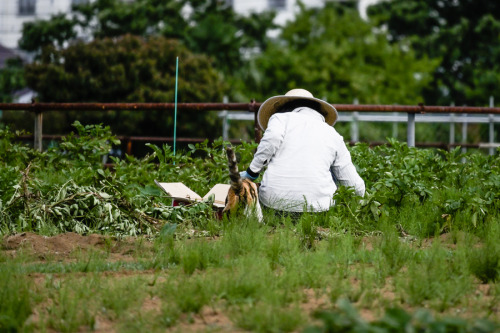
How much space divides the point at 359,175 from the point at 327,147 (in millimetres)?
848

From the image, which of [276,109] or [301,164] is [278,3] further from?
[301,164]

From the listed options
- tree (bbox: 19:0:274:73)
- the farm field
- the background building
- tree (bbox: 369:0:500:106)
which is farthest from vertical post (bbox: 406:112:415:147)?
the background building

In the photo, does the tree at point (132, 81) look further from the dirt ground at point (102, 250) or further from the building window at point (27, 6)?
the building window at point (27, 6)

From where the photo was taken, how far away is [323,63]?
25.3m

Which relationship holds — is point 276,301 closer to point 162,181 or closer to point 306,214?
point 306,214

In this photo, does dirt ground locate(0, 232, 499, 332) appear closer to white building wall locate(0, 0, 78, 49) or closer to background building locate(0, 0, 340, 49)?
background building locate(0, 0, 340, 49)

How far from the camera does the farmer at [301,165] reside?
259 inches

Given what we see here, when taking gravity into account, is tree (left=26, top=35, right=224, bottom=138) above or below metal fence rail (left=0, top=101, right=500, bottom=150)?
above

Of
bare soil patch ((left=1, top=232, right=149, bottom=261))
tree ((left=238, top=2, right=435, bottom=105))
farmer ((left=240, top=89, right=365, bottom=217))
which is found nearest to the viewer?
bare soil patch ((left=1, top=232, right=149, bottom=261))

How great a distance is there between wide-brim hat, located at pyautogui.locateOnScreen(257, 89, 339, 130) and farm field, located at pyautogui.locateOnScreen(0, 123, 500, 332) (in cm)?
34

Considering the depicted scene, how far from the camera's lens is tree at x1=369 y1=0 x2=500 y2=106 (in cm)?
2803

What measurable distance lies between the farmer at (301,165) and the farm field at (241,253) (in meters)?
0.21

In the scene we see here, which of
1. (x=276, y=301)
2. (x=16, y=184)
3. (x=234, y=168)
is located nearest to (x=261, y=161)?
(x=234, y=168)

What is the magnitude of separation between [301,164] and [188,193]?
106 centimetres
